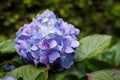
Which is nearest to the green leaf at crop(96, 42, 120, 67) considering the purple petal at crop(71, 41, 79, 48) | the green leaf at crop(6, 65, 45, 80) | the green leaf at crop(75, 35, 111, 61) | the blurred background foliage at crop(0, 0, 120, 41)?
the green leaf at crop(75, 35, 111, 61)

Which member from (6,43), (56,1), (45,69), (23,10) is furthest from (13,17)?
(45,69)

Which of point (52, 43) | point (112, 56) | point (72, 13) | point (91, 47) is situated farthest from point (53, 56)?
point (72, 13)

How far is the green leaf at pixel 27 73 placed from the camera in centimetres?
141

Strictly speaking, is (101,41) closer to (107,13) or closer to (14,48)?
(14,48)

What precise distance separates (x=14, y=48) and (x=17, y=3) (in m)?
1.97

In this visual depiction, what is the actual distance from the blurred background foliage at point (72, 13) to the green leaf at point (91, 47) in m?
1.79

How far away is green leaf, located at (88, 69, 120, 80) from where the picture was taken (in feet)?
4.49

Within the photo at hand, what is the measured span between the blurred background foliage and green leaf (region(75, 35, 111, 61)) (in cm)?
179

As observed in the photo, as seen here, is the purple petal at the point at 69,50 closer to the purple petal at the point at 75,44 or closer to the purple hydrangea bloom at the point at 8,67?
the purple petal at the point at 75,44

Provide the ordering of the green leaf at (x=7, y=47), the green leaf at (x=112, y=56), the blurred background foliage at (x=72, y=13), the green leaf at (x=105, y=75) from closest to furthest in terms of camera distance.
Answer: the green leaf at (x=105, y=75) < the green leaf at (x=7, y=47) < the green leaf at (x=112, y=56) < the blurred background foliage at (x=72, y=13)

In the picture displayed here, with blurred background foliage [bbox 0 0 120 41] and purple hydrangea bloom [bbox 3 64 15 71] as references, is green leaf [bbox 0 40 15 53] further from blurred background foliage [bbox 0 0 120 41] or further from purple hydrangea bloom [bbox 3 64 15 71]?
blurred background foliage [bbox 0 0 120 41]

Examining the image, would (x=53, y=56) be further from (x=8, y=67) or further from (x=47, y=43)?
(x=8, y=67)

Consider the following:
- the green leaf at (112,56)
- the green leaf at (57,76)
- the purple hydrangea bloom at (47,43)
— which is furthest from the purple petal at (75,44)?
the green leaf at (112,56)

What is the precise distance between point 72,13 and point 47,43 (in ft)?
7.62
